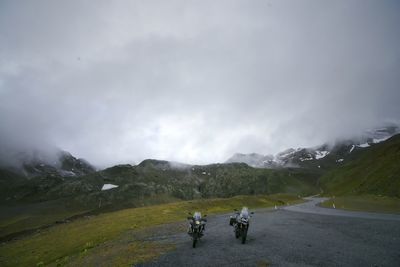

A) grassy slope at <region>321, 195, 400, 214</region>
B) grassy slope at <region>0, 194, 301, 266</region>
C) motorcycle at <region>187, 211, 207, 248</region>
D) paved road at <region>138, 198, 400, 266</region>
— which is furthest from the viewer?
grassy slope at <region>321, 195, 400, 214</region>

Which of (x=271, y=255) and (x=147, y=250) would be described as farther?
(x=147, y=250)

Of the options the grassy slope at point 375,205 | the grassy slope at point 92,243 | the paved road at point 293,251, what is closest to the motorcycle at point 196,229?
the paved road at point 293,251

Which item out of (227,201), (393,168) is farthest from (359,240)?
(393,168)

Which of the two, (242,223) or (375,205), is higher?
(375,205)

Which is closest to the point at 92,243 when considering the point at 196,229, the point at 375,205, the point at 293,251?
the point at 196,229

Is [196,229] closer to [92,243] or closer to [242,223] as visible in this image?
[242,223]

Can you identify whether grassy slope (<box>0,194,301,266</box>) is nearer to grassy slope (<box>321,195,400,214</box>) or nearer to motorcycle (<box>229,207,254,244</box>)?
motorcycle (<box>229,207,254,244</box>)

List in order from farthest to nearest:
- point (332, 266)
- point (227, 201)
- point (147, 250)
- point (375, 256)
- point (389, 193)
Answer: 1. point (389, 193)
2. point (227, 201)
3. point (147, 250)
4. point (375, 256)
5. point (332, 266)

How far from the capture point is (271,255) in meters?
19.9

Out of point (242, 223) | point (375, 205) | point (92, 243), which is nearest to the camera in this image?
point (242, 223)

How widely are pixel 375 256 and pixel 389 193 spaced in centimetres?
11980

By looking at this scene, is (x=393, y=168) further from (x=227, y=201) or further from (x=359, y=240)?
(x=359, y=240)

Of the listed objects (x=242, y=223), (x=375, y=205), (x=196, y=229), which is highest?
(x=375, y=205)

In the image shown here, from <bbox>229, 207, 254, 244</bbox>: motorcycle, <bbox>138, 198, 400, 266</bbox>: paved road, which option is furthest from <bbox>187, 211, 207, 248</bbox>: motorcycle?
<bbox>229, 207, 254, 244</bbox>: motorcycle
